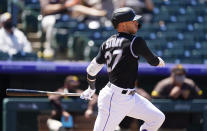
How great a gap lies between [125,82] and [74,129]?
2585 millimetres

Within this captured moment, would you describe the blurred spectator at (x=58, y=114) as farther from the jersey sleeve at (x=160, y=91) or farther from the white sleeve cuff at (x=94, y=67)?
the white sleeve cuff at (x=94, y=67)

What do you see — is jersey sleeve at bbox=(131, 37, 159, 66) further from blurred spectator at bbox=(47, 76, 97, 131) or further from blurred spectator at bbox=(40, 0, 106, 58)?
blurred spectator at bbox=(40, 0, 106, 58)

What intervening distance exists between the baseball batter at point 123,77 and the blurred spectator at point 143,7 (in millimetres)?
4712

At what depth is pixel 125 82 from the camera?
522 centimetres

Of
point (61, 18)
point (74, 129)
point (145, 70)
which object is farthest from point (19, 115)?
point (61, 18)

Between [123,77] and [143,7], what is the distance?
199 inches

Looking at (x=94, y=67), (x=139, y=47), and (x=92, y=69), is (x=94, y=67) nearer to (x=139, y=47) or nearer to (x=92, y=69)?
(x=92, y=69)

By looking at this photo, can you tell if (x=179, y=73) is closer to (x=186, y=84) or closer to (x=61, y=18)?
(x=186, y=84)

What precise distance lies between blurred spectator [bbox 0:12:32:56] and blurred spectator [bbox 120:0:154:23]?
191 cm

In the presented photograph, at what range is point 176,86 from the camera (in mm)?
7852

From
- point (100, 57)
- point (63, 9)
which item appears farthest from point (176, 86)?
point (63, 9)

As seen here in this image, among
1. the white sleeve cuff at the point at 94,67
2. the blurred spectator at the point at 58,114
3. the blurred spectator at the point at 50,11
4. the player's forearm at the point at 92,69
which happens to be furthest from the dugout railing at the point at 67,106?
the white sleeve cuff at the point at 94,67

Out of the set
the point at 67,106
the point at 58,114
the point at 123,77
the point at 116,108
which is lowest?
the point at 58,114

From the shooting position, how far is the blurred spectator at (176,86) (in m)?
7.80
